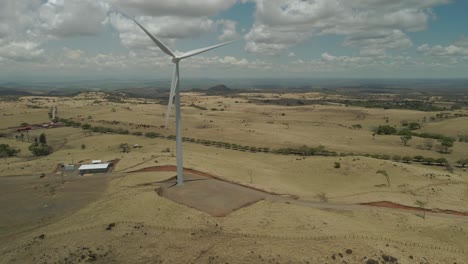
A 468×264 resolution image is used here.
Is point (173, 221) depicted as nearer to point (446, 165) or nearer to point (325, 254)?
point (325, 254)

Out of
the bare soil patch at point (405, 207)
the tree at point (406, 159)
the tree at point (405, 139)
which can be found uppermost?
the tree at point (405, 139)

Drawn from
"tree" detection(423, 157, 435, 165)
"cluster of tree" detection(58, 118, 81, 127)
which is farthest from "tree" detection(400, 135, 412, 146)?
"cluster of tree" detection(58, 118, 81, 127)

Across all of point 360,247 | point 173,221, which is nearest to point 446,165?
point 360,247

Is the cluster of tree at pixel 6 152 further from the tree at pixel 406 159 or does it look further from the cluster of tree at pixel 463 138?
the cluster of tree at pixel 463 138

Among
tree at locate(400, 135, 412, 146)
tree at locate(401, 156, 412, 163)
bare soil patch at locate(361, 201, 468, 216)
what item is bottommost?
tree at locate(401, 156, 412, 163)

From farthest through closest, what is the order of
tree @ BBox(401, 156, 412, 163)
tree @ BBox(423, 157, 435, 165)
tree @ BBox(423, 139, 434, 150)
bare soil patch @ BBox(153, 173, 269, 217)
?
tree @ BBox(423, 139, 434, 150) < tree @ BBox(401, 156, 412, 163) < tree @ BBox(423, 157, 435, 165) < bare soil patch @ BBox(153, 173, 269, 217)

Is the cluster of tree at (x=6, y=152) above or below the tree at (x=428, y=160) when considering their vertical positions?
above

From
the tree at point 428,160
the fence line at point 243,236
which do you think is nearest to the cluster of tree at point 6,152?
the fence line at point 243,236

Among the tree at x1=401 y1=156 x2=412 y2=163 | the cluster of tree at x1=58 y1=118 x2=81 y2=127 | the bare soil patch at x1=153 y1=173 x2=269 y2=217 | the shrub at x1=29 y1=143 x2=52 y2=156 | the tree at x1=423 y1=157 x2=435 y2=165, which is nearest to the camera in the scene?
the bare soil patch at x1=153 y1=173 x2=269 y2=217

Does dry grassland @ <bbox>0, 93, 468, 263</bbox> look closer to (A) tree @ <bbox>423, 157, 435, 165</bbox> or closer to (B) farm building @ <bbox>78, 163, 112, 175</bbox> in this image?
(B) farm building @ <bbox>78, 163, 112, 175</bbox>

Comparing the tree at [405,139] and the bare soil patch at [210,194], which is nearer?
the bare soil patch at [210,194]

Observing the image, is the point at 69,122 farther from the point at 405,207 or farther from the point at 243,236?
the point at 405,207
